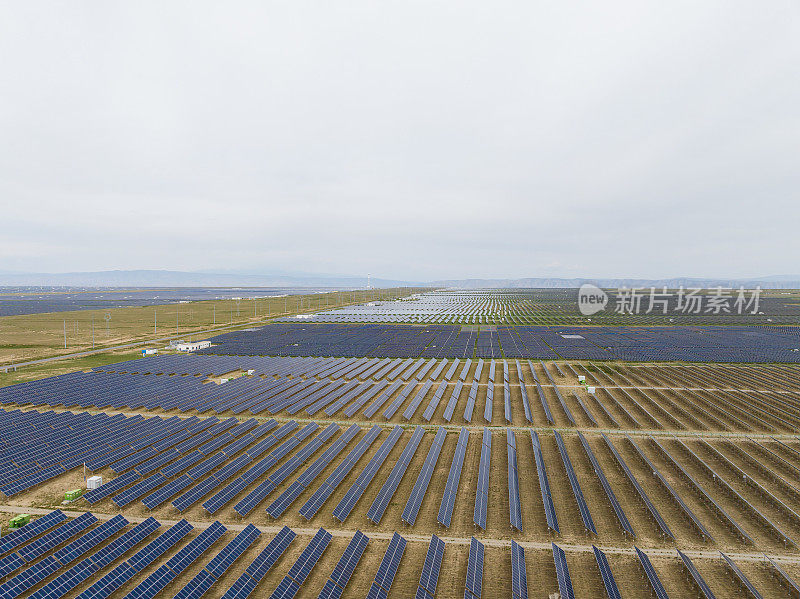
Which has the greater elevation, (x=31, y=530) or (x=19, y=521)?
(x=31, y=530)

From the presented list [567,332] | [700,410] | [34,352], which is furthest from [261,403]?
[567,332]

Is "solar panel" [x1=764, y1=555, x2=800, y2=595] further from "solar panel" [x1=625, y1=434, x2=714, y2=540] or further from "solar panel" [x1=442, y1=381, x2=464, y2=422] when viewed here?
"solar panel" [x1=442, y1=381, x2=464, y2=422]

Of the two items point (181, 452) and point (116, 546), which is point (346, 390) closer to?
point (181, 452)

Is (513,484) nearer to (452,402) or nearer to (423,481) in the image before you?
(423,481)

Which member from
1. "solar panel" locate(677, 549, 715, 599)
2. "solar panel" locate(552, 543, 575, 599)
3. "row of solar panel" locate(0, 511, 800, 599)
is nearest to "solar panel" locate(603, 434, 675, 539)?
"row of solar panel" locate(0, 511, 800, 599)

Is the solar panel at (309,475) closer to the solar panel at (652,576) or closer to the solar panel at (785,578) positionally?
the solar panel at (652,576)

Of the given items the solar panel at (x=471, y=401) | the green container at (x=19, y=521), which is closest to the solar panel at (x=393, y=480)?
the solar panel at (x=471, y=401)

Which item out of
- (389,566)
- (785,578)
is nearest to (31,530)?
(389,566)

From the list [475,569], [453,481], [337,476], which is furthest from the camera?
[337,476]
